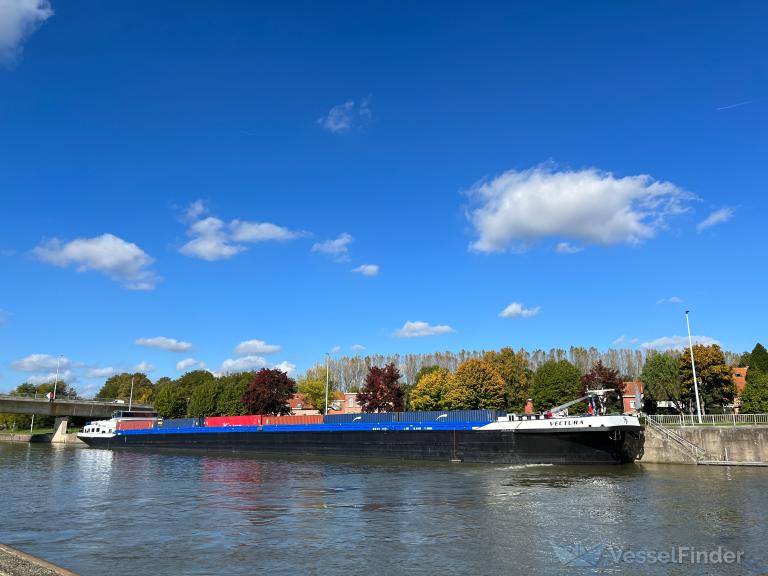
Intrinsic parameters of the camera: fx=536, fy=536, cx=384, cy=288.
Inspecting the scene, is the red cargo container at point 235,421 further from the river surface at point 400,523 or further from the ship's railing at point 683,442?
the ship's railing at point 683,442

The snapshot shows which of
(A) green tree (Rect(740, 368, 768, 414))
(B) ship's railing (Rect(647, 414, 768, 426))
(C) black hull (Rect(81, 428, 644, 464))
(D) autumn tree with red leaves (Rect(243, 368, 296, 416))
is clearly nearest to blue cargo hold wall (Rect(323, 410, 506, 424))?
(C) black hull (Rect(81, 428, 644, 464))

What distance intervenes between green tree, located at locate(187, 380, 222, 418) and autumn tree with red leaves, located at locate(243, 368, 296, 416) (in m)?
13.1

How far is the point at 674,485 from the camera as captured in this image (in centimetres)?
2823

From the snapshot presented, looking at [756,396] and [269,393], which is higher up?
[269,393]

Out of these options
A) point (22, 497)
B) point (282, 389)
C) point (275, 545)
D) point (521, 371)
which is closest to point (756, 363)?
point (521, 371)

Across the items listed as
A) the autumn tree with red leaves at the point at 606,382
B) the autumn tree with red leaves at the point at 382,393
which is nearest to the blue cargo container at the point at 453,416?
the autumn tree with red leaves at the point at 382,393

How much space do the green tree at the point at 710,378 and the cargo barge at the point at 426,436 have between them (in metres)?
24.7

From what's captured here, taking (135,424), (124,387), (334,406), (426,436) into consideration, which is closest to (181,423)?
(135,424)

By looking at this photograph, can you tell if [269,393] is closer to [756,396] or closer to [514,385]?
[514,385]

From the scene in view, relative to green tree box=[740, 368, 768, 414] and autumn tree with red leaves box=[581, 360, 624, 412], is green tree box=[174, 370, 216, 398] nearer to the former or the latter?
autumn tree with red leaves box=[581, 360, 624, 412]

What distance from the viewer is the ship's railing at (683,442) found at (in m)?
39.1

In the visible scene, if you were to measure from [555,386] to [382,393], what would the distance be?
79.1 feet

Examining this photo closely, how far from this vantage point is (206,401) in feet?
318

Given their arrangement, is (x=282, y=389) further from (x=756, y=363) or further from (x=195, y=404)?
(x=756, y=363)
